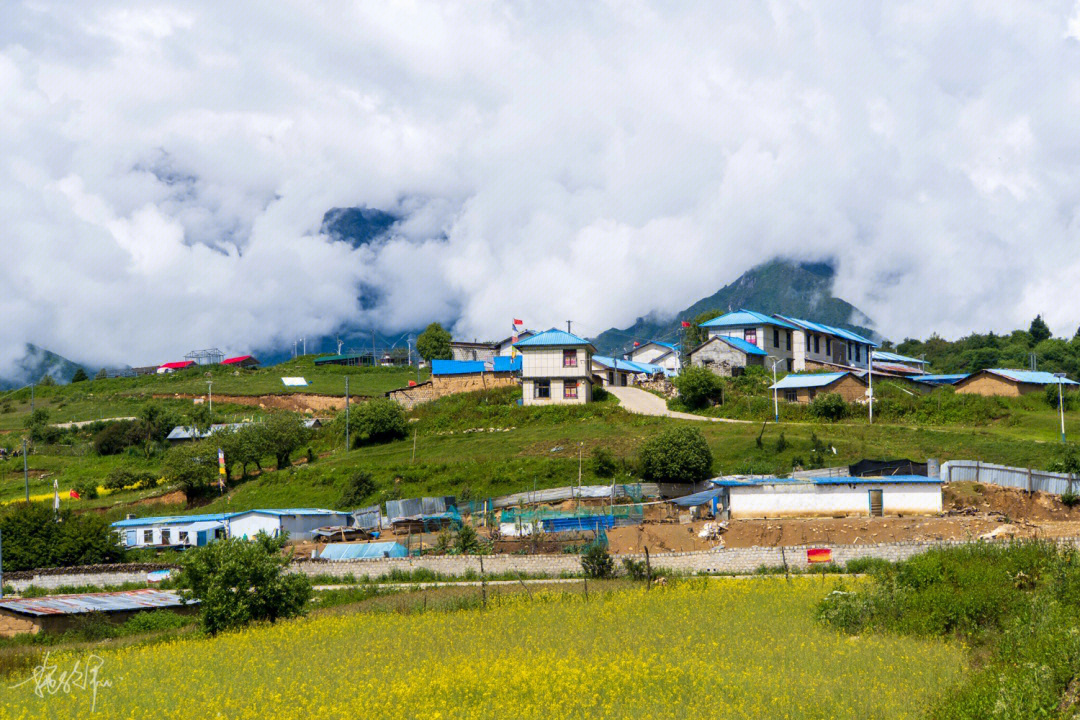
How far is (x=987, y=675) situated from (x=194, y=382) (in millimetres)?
98032

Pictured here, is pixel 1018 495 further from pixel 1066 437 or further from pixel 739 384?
pixel 739 384

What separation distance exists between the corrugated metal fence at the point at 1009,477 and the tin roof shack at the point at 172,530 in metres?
33.0

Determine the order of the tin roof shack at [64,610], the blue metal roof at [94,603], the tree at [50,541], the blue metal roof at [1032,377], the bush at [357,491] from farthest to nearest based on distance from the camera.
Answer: the blue metal roof at [1032,377] → the bush at [357,491] → the tree at [50,541] → the blue metal roof at [94,603] → the tin roof shack at [64,610]

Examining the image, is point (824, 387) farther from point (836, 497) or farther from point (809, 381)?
point (836, 497)

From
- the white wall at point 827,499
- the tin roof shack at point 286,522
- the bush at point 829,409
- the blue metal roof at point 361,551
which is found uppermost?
the bush at point 829,409

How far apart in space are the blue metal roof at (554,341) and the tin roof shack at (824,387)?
1324 centimetres

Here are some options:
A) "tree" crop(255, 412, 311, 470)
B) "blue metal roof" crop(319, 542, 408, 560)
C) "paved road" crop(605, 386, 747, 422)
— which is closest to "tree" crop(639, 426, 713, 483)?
"paved road" crop(605, 386, 747, 422)

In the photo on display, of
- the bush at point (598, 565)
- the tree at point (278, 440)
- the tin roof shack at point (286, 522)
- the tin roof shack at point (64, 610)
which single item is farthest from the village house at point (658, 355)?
the tin roof shack at point (64, 610)

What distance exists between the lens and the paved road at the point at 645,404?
2468 inches

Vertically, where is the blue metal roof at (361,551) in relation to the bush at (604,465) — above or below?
below

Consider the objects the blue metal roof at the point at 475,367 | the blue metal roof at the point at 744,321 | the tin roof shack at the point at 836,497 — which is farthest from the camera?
the blue metal roof at the point at 475,367

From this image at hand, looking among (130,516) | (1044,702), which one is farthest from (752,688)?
(130,516)

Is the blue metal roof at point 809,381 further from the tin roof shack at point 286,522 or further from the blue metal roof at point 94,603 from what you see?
the blue metal roof at point 94,603

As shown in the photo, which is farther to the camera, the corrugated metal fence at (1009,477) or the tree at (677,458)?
the tree at (677,458)
